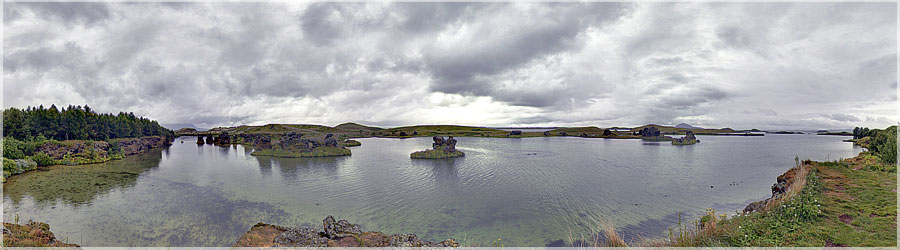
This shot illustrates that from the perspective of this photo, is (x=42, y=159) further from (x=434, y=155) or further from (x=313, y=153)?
(x=434, y=155)

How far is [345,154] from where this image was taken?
139 feet

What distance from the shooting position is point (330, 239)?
8961 millimetres

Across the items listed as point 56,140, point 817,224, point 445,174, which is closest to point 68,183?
point 56,140

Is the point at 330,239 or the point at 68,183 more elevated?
the point at 330,239

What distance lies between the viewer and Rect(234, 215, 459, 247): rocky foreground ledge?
8.37 metres

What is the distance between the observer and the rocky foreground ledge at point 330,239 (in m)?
8.37

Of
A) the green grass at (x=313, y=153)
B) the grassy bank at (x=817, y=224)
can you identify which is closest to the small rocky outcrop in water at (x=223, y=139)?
the green grass at (x=313, y=153)

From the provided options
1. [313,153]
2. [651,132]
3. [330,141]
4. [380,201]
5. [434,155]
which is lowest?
[380,201]

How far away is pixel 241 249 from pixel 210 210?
9702 mm

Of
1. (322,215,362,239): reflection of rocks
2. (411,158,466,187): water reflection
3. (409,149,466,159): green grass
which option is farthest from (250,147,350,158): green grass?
(322,215,362,239): reflection of rocks

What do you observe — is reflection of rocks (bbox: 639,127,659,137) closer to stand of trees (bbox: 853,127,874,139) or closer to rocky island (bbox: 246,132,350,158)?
stand of trees (bbox: 853,127,874,139)

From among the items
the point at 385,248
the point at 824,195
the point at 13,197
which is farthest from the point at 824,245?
the point at 13,197

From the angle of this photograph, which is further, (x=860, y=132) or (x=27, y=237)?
(x=860, y=132)

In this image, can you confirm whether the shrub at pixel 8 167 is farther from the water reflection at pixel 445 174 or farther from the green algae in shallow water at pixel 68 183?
the water reflection at pixel 445 174
